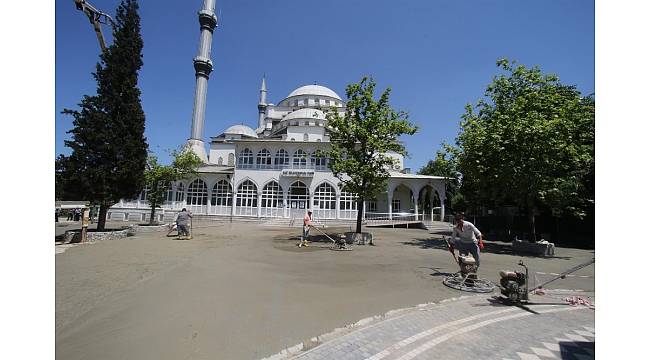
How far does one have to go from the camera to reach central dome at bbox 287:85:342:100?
47.2 meters

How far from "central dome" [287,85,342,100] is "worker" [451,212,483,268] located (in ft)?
139

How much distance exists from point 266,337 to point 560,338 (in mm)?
3747

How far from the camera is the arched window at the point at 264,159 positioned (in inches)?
1273

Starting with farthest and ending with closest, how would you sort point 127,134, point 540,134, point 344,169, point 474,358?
point 127,134 → point 344,169 → point 540,134 → point 474,358

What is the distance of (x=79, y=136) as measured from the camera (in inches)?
576

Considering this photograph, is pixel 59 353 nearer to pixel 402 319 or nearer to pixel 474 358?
pixel 402 319

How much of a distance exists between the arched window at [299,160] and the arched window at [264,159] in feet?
8.92

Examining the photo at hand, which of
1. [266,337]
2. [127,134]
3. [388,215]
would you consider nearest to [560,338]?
[266,337]

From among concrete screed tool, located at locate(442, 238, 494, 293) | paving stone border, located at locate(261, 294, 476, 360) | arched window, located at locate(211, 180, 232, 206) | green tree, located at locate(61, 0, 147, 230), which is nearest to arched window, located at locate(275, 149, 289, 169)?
arched window, located at locate(211, 180, 232, 206)

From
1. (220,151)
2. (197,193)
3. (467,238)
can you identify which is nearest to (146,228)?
(197,193)

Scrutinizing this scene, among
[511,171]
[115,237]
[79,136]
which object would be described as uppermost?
[79,136]

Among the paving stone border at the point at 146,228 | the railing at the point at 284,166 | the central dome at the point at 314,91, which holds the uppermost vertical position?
A: the central dome at the point at 314,91

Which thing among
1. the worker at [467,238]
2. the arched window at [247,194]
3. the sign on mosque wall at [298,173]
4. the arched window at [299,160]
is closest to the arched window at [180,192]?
the arched window at [247,194]

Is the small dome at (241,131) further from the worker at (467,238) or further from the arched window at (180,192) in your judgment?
the worker at (467,238)
